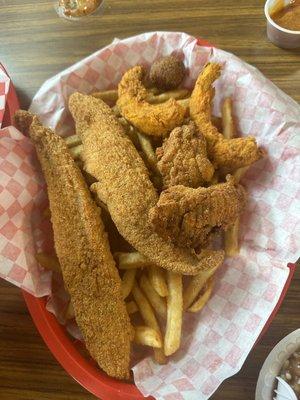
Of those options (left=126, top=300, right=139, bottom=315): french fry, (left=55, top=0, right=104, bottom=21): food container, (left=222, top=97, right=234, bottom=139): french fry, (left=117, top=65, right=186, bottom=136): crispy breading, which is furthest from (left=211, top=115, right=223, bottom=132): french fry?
(left=55, top=0, right=104, bottom=21): food container

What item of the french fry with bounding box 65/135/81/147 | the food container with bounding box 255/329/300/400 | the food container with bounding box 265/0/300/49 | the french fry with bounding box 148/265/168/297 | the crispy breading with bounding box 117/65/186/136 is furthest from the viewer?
the food container with bounding box 265/0/300/49

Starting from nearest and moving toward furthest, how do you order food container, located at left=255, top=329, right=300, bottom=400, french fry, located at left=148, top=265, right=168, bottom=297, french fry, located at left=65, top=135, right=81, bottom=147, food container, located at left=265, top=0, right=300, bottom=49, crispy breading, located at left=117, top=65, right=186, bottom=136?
food container, located at left=255, top=329, right=300, bottom=400 < french fry, located at left=148, top=265, right=168, bottom=297 < crispy breading, located at left=117, top=65, right=186, bottom=136 < french fry, located at left=65, top=135, right=81, bottom=147 < food container, located at left=265, top=0, right=300, bottom=49

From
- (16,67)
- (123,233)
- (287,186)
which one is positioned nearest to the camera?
(123,233)

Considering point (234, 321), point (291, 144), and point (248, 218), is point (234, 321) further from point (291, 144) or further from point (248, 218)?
point (291, 144)

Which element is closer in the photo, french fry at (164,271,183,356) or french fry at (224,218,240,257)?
french fry at (164,271,183,356)

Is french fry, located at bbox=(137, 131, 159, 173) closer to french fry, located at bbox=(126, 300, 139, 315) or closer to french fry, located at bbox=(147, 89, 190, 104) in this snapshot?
french fry, located at bbox=(147, 89, 190, 104)

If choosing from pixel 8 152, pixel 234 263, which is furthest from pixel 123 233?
pixel 8 152

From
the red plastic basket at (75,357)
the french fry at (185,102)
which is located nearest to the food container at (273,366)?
the red plastic basket at (75,357)
